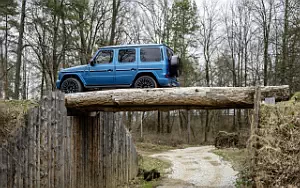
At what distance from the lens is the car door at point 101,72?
355 inches

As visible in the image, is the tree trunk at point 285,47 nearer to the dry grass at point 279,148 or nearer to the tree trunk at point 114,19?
the tree trunk at point 114,19

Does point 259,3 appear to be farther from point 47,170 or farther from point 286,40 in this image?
point 47,170

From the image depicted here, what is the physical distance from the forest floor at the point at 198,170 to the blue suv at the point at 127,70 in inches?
157

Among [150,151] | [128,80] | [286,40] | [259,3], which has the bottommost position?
[150,151]

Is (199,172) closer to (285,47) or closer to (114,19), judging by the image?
(285,47)

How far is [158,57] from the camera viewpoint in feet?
29.1

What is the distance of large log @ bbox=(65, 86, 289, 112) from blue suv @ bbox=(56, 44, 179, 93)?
1.18 meters

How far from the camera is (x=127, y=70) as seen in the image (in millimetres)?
8922

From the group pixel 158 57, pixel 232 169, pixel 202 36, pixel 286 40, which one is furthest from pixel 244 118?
pixel 158 57

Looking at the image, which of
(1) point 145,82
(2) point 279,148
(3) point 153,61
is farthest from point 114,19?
(2) point 279,148

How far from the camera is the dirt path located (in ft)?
37.7

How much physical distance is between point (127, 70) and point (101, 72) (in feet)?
2.46

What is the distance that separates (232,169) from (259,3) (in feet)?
48.1

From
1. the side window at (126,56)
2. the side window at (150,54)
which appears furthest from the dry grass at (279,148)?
the side window at (126,56)
